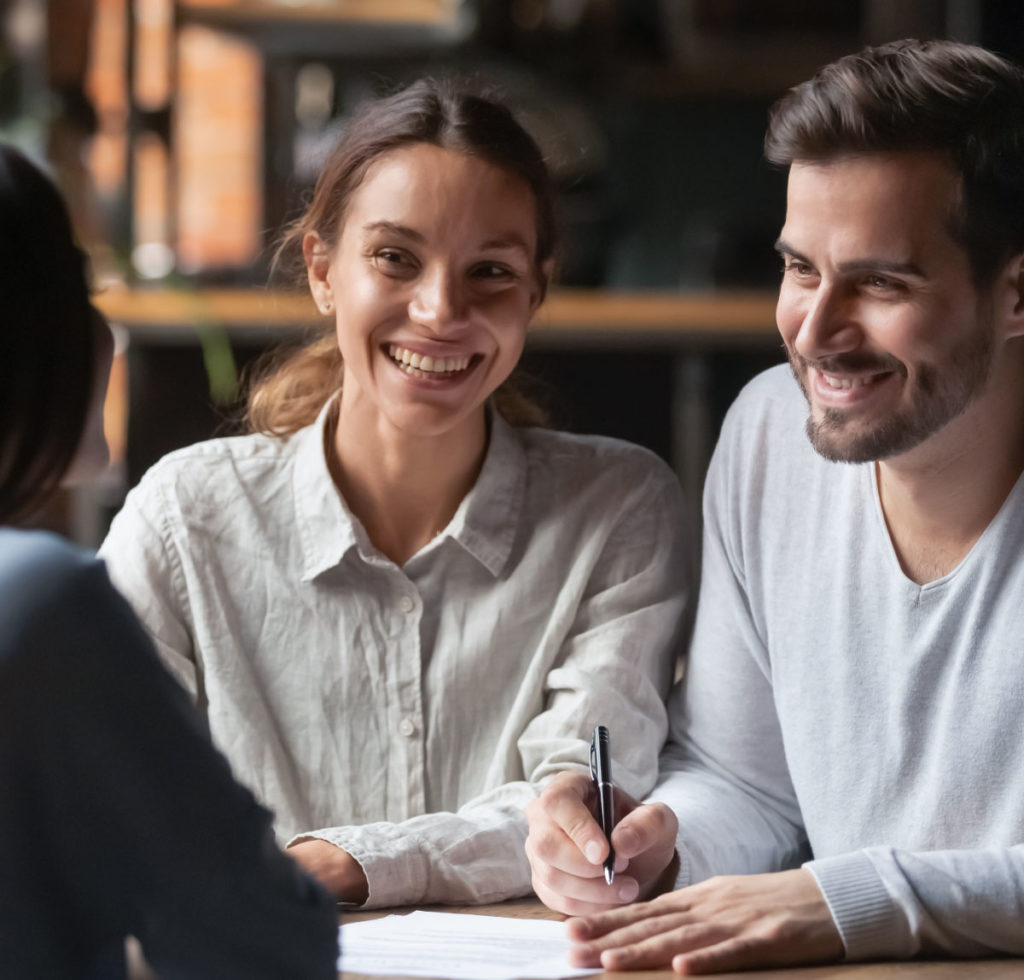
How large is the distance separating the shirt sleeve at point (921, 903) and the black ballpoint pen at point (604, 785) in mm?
160

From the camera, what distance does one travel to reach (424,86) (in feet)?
5.26

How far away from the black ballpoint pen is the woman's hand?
199mm

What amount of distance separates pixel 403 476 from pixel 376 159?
1.09 ft

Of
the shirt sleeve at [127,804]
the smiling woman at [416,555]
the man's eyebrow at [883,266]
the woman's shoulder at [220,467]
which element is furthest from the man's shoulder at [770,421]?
the shirt sleeve at [127,804]

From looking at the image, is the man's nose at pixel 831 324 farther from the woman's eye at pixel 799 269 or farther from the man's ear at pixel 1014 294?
the man's ear at pixel 1014 294

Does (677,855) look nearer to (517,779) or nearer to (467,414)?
(517,779)

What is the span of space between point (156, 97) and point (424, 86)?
8.60ft

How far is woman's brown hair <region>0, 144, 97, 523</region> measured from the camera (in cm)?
78

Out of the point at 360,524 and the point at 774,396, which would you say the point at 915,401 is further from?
the point at 360,524

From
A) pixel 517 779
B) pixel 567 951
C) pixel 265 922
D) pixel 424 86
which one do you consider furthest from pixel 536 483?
pixel 265 922

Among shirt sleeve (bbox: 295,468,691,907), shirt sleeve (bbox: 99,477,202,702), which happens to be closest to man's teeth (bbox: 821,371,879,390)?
shirt sleeve (bbox: 295,468,691,907)

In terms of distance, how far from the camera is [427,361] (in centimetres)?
152

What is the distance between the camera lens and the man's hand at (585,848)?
3.89 ft

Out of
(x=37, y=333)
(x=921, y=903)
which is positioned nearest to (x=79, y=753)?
(x=37, y=333)
